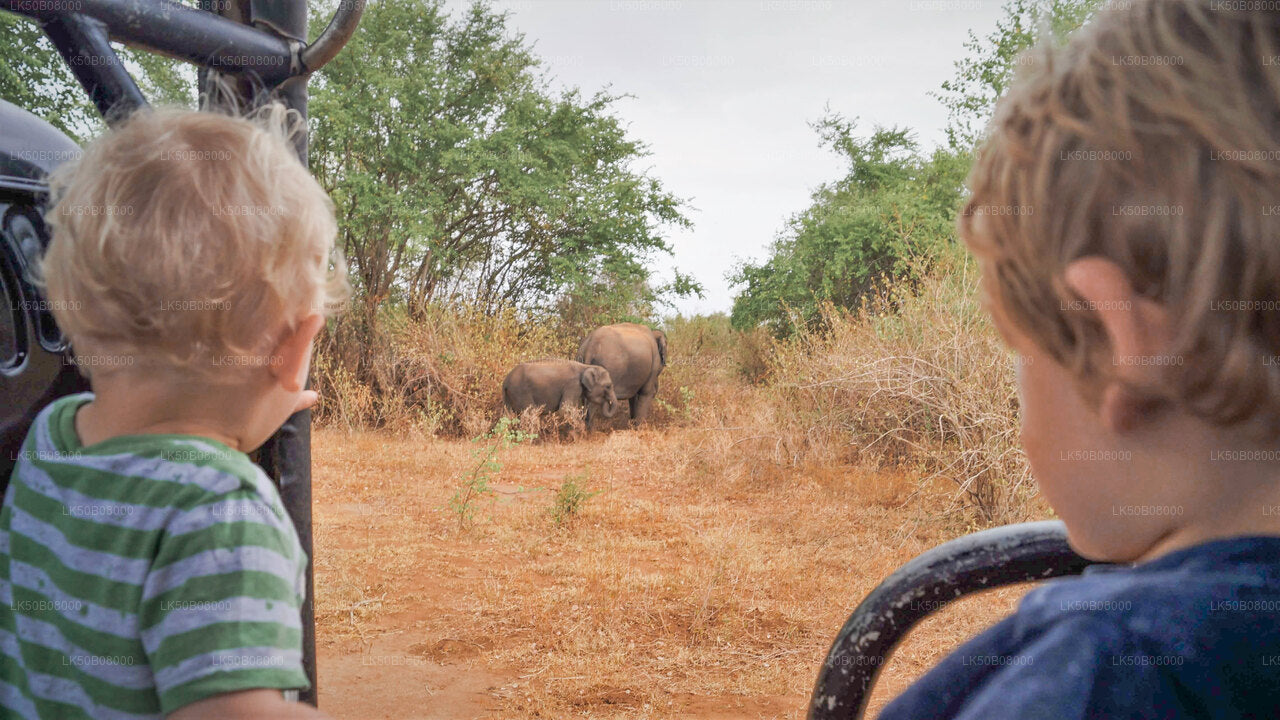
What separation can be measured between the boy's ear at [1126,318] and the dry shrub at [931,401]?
4.43 meters

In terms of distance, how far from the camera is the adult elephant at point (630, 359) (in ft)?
36.9

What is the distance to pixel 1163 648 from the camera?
46cm

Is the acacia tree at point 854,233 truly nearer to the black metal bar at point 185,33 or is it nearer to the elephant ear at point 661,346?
the elephant ear at point 661,346

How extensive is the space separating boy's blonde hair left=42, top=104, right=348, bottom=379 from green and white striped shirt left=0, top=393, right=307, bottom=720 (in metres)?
0.10

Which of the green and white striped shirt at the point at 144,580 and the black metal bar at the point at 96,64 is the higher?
the black metal bar at the point at 96,64

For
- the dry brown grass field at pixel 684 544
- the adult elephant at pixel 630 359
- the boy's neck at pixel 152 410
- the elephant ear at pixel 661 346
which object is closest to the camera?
the boy's neck at pixel 152 410

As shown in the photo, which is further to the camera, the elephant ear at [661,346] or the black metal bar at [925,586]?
the elephant ear at [661,346]

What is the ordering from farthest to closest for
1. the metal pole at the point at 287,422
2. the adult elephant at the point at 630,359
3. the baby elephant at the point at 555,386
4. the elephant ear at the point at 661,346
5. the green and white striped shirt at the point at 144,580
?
the elephant ear at the point at 661,346, the adult elephant at the point at 630,359, the baby elephant at the point at 555,386, the metal pole at the point at 287,422, the green and white striped shirt at the point at 144,580

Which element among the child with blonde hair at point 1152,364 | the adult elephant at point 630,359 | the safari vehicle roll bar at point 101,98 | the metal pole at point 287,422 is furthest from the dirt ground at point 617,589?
the adult elephant at point 630,359

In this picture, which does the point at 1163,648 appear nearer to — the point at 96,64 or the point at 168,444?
the point at 168,444

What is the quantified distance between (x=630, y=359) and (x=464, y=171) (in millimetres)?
4858

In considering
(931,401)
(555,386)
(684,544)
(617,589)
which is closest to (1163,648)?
(617,589)

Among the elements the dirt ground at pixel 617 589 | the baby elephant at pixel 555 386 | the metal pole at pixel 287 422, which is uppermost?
the metal pole at pixel 287 422

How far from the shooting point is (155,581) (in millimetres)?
807
